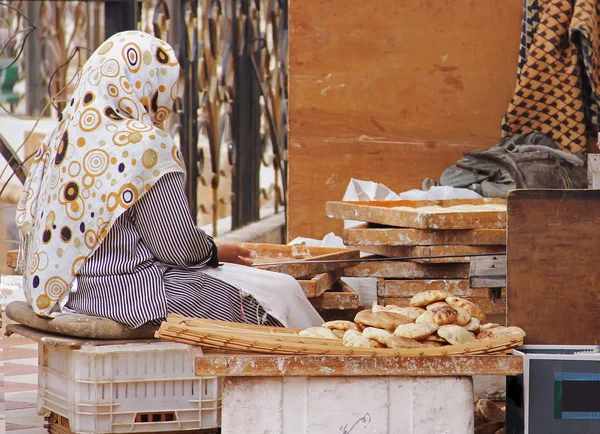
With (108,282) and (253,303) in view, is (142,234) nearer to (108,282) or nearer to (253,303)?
(108,282)

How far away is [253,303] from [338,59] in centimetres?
249

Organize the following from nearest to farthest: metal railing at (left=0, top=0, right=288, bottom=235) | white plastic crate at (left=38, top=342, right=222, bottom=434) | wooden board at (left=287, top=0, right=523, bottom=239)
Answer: white plastic crate at (left=38, top=342, right=222, bottom=434), wooden board at (left=287, top=0, right=523, bottom=239), metal railing at (left=0, top=0, right=288, bottom=235)

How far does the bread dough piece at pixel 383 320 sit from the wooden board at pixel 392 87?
3.05m

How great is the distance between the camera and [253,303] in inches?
167

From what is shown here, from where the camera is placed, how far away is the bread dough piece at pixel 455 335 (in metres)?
3.15

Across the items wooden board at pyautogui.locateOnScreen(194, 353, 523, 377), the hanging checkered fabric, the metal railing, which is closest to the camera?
wooden board at pyautogui.locateOnScreen(194, 353, 523, 377)

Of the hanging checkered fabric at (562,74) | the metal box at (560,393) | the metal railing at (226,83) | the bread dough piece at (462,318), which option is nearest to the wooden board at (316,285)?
the bread dough piece at (462,318)

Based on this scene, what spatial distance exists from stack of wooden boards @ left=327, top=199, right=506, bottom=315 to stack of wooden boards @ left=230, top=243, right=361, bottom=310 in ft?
0.24

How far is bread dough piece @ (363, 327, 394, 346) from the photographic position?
10.4 feet

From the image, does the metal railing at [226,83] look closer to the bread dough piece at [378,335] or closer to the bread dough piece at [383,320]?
the bread dough piece at [383,320]

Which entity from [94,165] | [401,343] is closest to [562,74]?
[94,165]

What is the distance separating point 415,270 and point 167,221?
1.15 m

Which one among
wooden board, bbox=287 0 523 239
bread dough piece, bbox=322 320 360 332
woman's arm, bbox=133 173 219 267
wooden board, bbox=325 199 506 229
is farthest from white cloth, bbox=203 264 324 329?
wooden board, bbox=287 0 523 239

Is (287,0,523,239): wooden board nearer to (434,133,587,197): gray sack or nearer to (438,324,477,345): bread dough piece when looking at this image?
(434,133,587,197): gray sack
